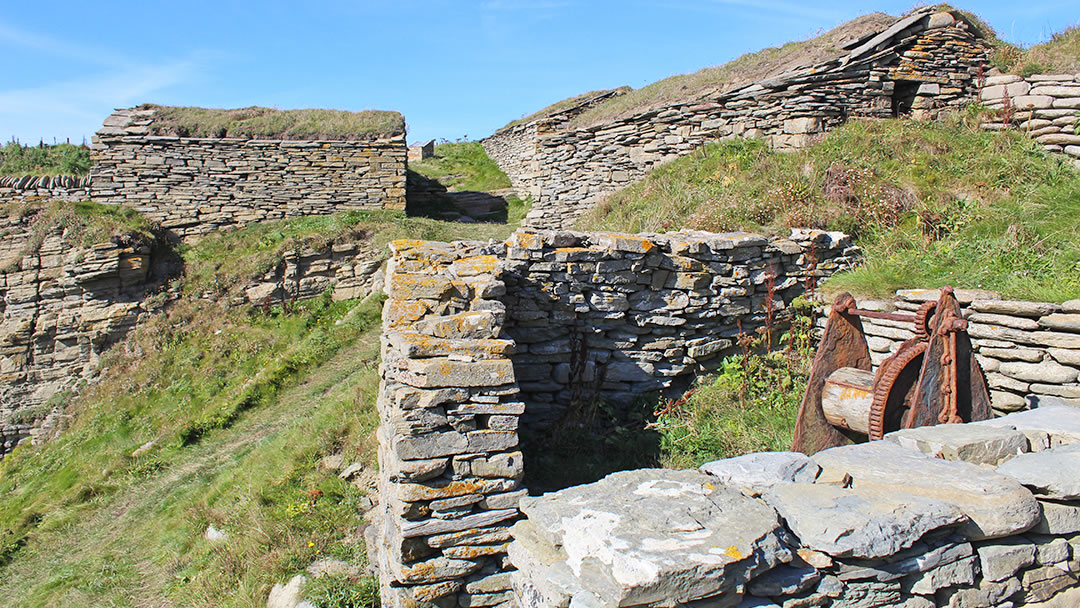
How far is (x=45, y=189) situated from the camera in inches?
555

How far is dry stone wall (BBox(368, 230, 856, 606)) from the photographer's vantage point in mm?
3680

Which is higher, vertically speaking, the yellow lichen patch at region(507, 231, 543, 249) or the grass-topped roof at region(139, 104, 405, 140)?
the grass-topped roof at region(139, 104, 405, 140)

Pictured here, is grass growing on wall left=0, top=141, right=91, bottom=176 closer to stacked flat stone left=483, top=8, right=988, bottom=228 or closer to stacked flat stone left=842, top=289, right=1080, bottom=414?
stacked flat stone left=483, top=8, right=988, bottom=228

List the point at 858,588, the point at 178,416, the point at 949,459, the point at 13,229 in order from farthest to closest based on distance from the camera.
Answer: the point at 13,229
the point at 178,416
the point at 949,459
the point at 858,588

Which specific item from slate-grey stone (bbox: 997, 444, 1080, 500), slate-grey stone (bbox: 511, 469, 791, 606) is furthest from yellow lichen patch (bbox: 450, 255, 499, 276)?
slate-grey stone (bbox: 997, 444, 1080, 500)

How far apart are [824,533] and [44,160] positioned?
18.4 metres

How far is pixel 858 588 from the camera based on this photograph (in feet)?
9.31

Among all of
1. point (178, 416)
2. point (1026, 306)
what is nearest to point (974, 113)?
point (1026, 306)

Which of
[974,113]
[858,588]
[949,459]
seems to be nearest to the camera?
[858,588]

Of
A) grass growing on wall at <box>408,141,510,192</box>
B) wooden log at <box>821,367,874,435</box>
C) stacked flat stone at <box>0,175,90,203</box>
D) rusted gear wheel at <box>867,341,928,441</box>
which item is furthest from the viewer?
grass growing on wall at <box>408,141,510,192</box>

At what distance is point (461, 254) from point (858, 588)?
13.8 ft

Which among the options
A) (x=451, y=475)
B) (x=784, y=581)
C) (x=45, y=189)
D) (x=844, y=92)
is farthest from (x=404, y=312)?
(x=45, y=189)

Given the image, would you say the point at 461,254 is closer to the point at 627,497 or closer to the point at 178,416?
the point at 627,497

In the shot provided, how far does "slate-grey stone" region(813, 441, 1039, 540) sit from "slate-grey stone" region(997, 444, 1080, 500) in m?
0.12
